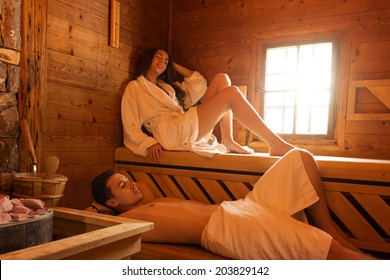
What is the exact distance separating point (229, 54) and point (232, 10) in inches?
16.0

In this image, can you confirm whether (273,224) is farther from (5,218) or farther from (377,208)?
(5,218)

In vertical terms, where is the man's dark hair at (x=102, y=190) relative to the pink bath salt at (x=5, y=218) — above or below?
below

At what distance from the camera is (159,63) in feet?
9.46

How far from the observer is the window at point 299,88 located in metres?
2.87

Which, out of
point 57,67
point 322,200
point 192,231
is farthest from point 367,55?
point 57,67

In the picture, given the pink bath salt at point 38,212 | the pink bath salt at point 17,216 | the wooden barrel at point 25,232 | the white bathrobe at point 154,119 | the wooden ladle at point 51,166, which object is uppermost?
the white bathrobe at point 154,119

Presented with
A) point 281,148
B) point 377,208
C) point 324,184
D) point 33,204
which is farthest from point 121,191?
point 377,208

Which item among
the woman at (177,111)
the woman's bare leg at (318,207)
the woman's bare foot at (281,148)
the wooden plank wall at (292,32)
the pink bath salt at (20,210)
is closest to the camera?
the pink bath salt at (20,210)

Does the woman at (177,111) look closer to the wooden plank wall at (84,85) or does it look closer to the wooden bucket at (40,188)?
the wooden plank wall at (84,85)

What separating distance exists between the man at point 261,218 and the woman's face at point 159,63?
117 cm

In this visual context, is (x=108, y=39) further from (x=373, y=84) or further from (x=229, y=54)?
(x=373, y=84)

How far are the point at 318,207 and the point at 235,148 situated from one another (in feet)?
2.67

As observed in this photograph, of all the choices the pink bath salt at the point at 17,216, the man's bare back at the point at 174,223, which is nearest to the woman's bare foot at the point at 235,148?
the man's bare back at the point at 174,223

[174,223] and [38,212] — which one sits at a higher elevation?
[38,212]
